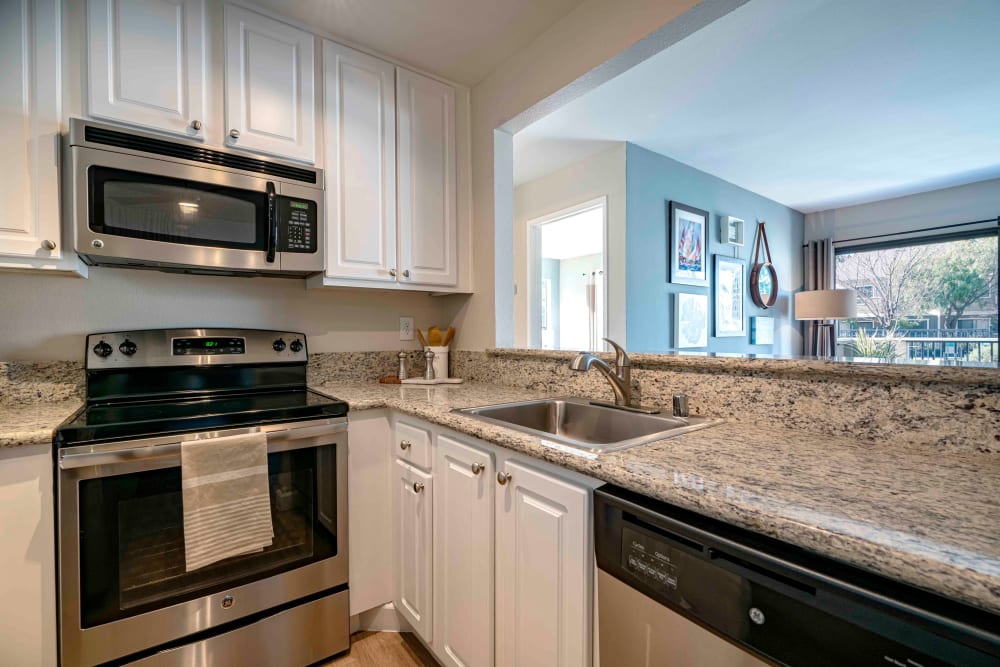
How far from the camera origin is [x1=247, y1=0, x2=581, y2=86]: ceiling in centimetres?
164

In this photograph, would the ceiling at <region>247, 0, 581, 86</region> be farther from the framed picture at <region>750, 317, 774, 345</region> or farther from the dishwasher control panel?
the framed picture at <region>750, 317, 774, 345</region>

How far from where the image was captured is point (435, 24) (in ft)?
5.74

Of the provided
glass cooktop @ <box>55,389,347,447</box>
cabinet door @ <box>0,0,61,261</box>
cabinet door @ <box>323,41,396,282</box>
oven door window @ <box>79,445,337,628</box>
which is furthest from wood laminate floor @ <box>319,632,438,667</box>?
cabinet door @ <box>0,0,61,261</box>

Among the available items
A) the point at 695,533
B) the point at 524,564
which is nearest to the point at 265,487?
the point at 524,564

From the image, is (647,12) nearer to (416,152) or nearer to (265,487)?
(416,152)

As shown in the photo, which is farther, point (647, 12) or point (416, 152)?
point (416, 152)

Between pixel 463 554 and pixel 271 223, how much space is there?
1365mm

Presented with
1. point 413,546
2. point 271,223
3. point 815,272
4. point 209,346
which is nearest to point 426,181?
point 271,223

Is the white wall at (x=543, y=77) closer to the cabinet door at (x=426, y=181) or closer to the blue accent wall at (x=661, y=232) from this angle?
the cabinet door at (x=426, y=181)

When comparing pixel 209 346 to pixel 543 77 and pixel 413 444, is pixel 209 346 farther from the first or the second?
pixel 543 77

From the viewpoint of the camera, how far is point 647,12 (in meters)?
1.36

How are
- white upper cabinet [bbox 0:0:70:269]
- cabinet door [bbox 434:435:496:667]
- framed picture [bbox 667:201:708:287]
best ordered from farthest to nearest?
framed picture [bbox 667:201:708:287]
white upper cabinet [bbox 0:0:70:269]
cabinet door [bbox 434:435:496:667]

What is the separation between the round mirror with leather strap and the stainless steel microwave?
161 inches

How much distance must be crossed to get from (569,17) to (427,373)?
1608 mm
